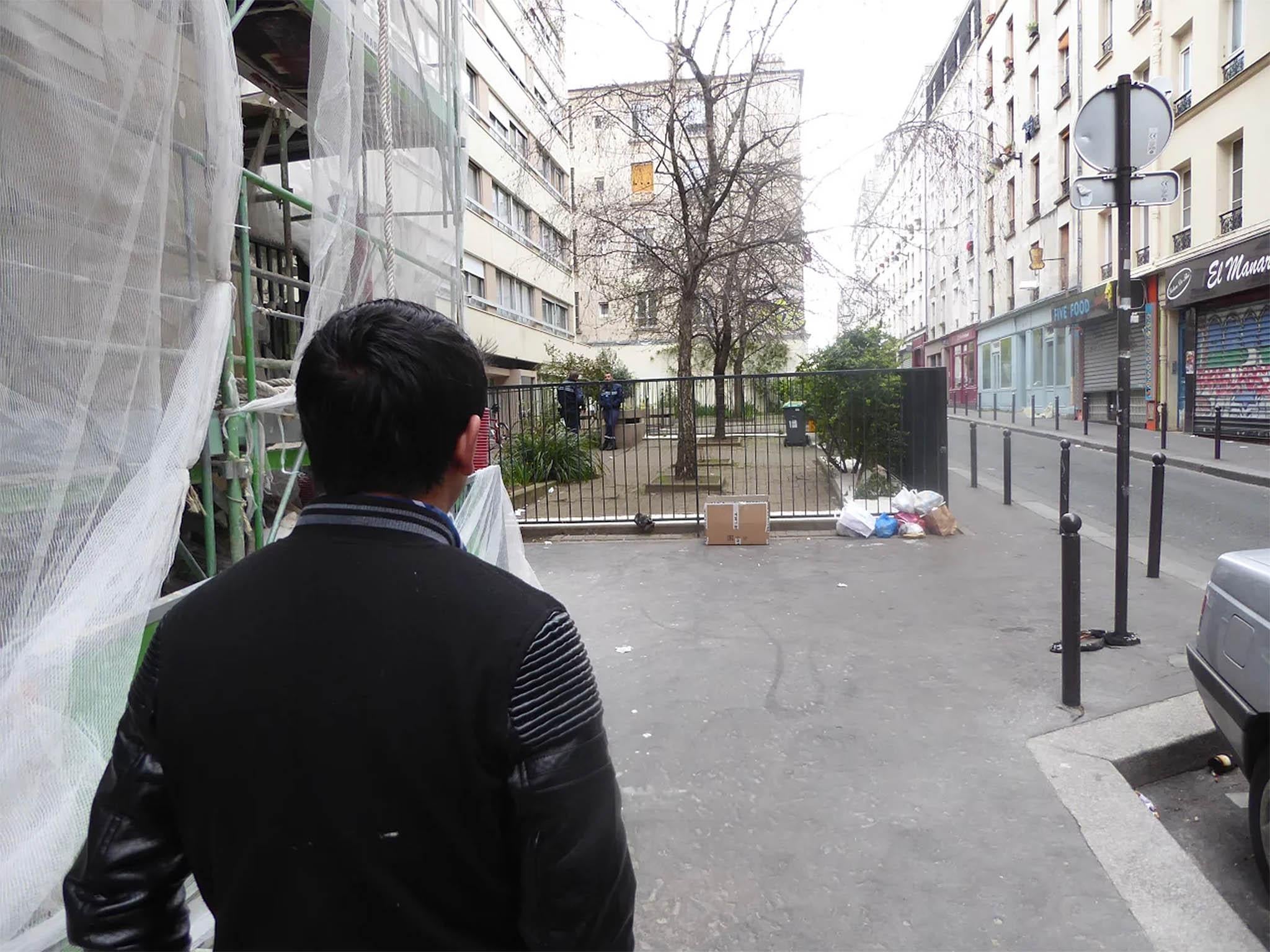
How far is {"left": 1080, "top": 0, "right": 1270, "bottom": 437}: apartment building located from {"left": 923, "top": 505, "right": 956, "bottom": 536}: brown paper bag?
9537 mm

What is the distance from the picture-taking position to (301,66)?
5.47 meters

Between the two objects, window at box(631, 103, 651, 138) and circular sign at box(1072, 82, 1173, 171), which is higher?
window at box(631, 103, 651, 138)

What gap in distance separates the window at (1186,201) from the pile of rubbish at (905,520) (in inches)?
673

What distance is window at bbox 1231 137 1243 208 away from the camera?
1911cm

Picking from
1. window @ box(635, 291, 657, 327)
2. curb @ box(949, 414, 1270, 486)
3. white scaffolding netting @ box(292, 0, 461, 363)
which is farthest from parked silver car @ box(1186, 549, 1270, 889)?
window @ box(635, 291, 657, 327)

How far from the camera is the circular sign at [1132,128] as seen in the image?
200 inches

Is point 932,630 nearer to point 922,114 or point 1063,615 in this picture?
point 1063,615

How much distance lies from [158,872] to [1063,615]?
407cm

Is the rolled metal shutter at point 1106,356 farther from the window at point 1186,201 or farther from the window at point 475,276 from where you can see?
the window at point 475,276

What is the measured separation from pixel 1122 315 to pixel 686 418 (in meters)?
7.46

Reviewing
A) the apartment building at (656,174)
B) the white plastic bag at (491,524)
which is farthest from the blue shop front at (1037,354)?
the white plastic bag at (491,524)

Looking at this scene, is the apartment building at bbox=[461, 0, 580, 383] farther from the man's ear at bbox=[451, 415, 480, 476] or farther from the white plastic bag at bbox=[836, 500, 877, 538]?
the man's ear at bbox=[451, 415, 480, 476]

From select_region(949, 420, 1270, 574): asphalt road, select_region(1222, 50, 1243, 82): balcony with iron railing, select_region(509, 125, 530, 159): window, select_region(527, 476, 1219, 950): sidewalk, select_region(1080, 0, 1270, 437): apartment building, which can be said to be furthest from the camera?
select_region(509, 125, 530, 159): window

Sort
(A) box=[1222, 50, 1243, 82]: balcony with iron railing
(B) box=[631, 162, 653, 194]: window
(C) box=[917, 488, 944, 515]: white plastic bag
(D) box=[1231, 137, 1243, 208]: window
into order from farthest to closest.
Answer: (D) box=[1231, 137, 1243, 208]: window, (A) box=[1222, 50, 1243, 82]: balcony with iron railing, (B) box=[631, 162, 653, 194]: window, (C) box=[917, 488, 944, 515]: white plastic bag
